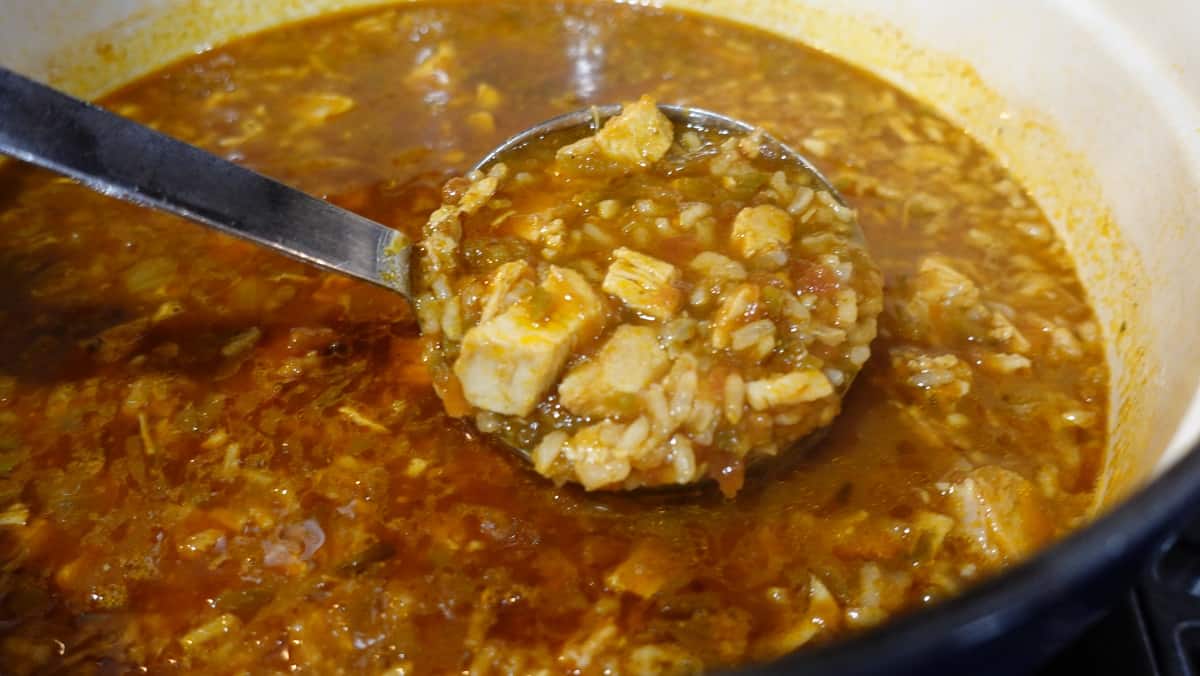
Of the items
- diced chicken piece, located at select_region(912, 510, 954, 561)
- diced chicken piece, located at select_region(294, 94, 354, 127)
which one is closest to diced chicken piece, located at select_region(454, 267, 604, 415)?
diced chicken piece, located at select_region(912, 510, 954, 561)

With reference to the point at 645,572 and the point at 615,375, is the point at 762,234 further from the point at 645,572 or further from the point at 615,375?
the point at 645,572

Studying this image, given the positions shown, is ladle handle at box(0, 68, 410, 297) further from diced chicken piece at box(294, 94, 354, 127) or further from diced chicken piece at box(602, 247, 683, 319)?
diced chicken piece at box(294, 94, 354, 127)

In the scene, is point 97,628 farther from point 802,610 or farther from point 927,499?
point 927,499

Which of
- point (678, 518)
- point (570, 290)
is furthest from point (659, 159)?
point (678, 518)

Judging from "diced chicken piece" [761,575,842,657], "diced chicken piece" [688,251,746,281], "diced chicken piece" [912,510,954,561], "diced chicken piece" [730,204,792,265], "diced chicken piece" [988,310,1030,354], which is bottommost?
"diced chicken piece" [761,575,842,657]

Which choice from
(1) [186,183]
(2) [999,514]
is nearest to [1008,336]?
(2) [999,514]

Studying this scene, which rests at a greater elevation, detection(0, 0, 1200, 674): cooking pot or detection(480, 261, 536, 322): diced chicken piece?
detection(0, 0, 1200, 674): cooking pot
